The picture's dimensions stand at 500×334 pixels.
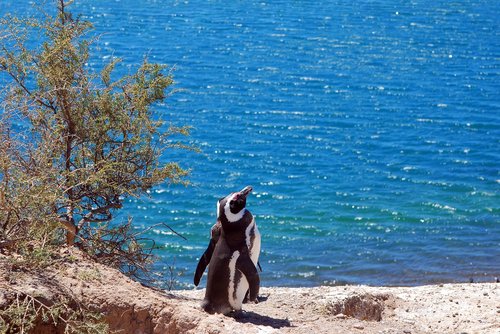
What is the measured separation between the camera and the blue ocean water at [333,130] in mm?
19516

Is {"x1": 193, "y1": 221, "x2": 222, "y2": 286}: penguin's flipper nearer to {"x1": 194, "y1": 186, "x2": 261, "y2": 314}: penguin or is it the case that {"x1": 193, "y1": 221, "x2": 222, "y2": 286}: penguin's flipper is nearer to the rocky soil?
{"x1": 194, "y1": 186, "x2": 261, "y2": 314}: penguin

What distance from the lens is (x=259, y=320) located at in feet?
32.0

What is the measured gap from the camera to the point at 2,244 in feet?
29.7

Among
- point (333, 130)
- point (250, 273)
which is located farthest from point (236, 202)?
point (333, 130)

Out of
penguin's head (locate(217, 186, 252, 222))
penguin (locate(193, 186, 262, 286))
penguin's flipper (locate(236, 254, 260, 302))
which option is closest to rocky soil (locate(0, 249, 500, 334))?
penguin's flipper (locate(236, 254, 260, 302))

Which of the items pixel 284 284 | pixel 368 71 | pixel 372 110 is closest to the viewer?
pixel 284 284

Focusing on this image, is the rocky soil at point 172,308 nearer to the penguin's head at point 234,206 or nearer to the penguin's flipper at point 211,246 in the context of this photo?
the penguin's flipper at point 211,246

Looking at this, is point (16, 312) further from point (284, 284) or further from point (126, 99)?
point (284, 284)

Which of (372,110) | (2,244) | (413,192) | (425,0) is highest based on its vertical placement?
(425,0)

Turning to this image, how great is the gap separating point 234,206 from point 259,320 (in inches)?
46.4

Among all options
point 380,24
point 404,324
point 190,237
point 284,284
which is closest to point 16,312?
point 404,324

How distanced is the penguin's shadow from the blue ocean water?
6170mm

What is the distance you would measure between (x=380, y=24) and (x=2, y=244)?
101ft

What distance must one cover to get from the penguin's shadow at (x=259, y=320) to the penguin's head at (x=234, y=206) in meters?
0.98
